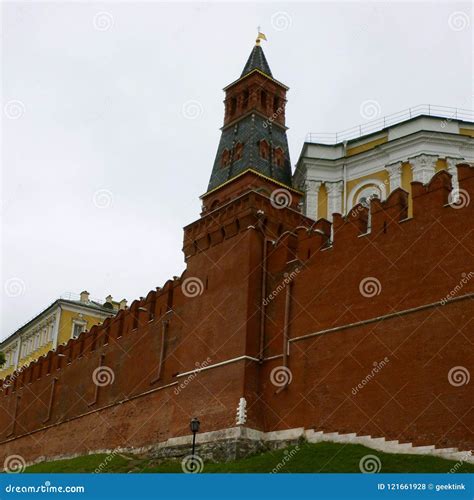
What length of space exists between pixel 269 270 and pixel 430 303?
18.2ft

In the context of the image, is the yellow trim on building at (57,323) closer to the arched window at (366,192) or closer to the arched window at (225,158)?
the arched window at (366,192)

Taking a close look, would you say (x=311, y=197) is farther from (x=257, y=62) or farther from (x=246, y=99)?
(x=257, y=62)

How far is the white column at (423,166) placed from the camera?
90.5ft

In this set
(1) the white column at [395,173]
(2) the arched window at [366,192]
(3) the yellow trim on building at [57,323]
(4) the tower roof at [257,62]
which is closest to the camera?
(4) the tower roof at [257,62]

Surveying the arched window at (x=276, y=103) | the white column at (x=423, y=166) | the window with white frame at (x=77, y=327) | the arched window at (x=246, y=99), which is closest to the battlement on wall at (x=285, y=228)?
the arched window at (x=276, y=103)

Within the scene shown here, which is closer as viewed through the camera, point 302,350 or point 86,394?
point 302,350

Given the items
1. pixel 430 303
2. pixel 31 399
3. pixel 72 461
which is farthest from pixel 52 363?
pixel 430 303

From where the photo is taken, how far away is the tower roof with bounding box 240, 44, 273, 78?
27.2m

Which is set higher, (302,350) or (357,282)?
(357,282)

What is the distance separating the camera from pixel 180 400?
22.5 metres

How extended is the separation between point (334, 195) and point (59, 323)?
19.6m

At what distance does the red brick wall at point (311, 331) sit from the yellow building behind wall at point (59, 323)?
16101 mm

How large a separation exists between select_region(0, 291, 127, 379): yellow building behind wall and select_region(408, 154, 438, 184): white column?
65.5 ft

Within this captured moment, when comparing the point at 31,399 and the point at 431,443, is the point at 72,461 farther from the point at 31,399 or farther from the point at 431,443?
the point at 431,443
